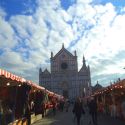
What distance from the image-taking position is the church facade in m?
95.7

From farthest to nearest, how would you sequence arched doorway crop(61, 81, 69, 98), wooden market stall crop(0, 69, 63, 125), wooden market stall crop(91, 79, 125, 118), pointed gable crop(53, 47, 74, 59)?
1. pointed gable crop(53, 47, 74, 59)
2. arched doorway crop(61, 81, 69, 98)
3. wooden market stall crop(91, 79, 125, 118)
4. wooden market stall crop(0, 69, 63, 125)

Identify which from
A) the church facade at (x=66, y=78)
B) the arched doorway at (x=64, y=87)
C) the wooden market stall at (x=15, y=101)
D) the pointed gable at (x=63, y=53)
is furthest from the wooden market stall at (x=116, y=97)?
the pointed gable at (x=63, y=53)

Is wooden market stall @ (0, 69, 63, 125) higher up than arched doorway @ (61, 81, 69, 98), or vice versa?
arched doorway @ (61, 81, 69, 98)

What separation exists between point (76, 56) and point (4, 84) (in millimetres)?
82592

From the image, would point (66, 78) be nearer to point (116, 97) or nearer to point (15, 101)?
Result: point (116, 97)

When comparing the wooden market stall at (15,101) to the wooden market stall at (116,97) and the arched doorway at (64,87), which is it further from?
the arched doorway at (64,87)

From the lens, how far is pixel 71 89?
96250 mm

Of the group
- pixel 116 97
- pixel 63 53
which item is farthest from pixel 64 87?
pixel 116 97

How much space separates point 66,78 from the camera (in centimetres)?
9625

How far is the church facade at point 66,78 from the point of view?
95.7m

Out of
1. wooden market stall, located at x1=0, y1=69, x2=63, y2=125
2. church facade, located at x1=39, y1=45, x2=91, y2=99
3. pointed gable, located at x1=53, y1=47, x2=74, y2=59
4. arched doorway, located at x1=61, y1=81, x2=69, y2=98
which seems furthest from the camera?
pointed gable, located at x1=53, y1=47, x2=74, y2=59

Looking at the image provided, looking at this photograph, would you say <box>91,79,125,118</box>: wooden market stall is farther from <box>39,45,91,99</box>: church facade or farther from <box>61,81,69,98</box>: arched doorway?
<box>61,81,69,98</box>: arched doorway

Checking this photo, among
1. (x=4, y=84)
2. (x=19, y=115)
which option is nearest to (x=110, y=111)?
(x=19, y=115)

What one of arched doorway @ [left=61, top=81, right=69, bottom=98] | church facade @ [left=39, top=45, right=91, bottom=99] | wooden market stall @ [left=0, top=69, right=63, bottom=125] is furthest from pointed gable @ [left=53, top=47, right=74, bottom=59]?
wooden market stall @ [left=0, top=69, right=63, bottom=125]
